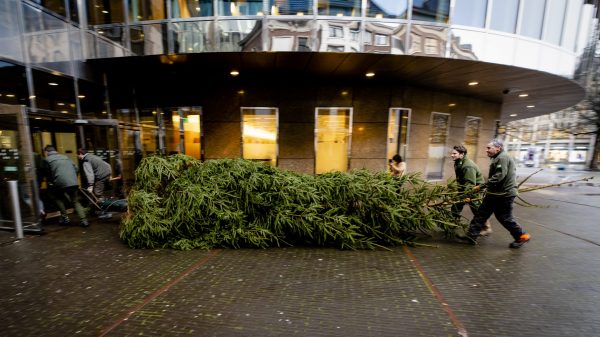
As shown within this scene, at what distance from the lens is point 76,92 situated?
841 centimetres

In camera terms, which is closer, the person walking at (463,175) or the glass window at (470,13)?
the person walking at (463,175)

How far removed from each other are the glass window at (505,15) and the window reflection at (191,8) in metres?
9.81

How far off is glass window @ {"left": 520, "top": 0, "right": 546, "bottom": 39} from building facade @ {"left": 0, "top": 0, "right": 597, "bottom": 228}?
2.4 inches

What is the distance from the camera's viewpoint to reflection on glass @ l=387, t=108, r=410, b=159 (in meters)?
10.9

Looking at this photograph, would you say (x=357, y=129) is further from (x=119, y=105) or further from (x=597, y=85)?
(x=597, y=85)

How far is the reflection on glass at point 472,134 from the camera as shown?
13.8 metres

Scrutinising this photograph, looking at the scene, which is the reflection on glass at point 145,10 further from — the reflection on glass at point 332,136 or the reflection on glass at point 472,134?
the reflection on glass at point 472,134

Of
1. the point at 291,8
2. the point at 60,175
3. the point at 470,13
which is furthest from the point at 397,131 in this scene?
the point at 60,175

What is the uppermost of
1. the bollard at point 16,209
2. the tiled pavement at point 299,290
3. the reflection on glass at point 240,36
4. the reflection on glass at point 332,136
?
the reflection on glass at point 240,36

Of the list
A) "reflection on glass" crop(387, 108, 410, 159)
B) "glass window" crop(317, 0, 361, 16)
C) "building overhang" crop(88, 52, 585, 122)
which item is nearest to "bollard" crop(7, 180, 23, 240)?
"building overhang" crop(88, 52, 585, 122)

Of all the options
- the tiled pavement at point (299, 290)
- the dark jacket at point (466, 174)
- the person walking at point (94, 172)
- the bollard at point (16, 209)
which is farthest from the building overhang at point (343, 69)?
the tiled pavement at point (299, 290)

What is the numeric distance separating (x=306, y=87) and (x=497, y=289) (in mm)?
8922

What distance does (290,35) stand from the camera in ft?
25.5

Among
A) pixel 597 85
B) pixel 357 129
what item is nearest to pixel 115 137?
pixel 357 129
